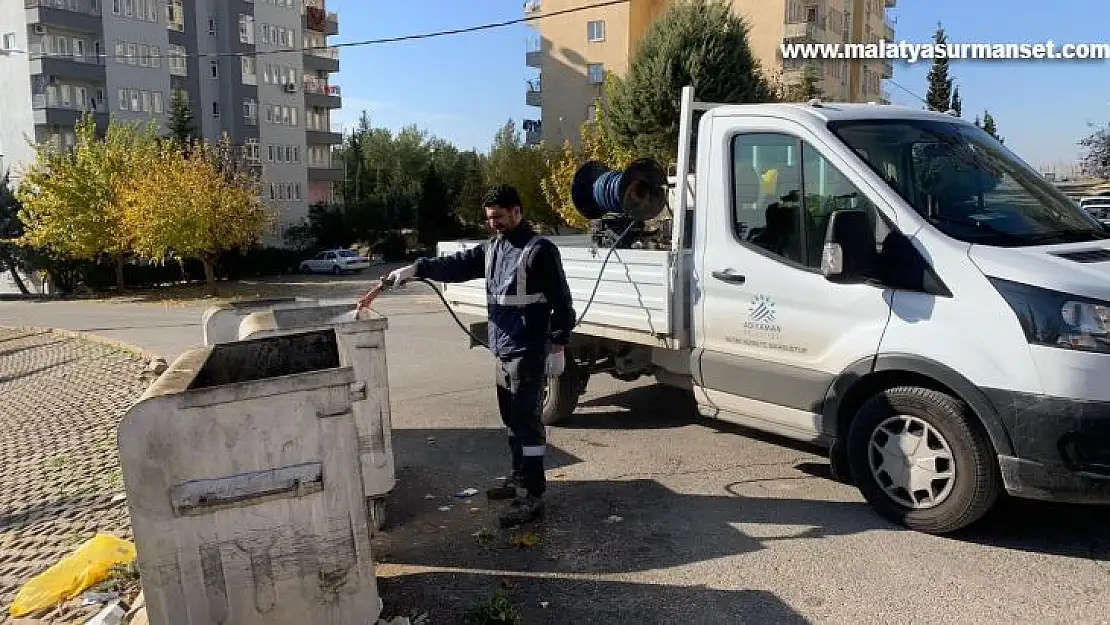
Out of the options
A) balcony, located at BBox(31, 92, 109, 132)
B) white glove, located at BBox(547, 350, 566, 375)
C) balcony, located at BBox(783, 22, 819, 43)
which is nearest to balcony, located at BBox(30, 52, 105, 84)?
balcony, located at BBox(31, 92, 109, 132)

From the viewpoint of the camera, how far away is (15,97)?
48.2 metres

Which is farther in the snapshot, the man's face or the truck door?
the man's face

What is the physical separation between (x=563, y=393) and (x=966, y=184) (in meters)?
3.39

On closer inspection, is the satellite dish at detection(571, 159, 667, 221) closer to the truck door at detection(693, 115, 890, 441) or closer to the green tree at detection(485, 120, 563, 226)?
the truck door at detection(693, 115, 890, 441)

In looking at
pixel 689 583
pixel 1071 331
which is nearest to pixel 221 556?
pixel 689 583

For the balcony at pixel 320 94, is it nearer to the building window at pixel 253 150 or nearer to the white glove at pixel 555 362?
the building window at pixel 253 150

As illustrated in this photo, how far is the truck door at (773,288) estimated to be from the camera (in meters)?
4.71

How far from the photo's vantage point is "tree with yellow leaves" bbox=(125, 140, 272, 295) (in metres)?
25.8

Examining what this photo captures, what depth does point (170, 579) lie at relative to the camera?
3.03 m

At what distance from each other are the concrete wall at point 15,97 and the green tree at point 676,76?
38.2 meters

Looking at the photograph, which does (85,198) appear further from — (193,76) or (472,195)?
(193,76)

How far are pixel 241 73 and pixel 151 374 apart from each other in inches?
2041

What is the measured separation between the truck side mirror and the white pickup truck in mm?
11

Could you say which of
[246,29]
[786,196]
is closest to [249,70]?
[246,29]
